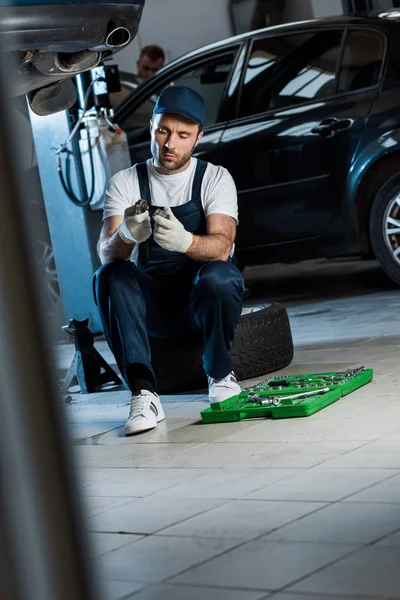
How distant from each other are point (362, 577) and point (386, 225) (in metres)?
4.50

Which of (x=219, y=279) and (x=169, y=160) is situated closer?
(x=219, y=279)

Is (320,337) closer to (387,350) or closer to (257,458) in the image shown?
(387,350)

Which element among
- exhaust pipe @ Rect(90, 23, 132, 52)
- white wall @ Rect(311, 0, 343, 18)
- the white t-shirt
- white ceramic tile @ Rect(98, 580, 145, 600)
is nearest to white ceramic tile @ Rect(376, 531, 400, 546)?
white ceramic tile @ Rect(98, 580, 145, 600)

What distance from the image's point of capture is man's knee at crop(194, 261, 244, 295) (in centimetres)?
396

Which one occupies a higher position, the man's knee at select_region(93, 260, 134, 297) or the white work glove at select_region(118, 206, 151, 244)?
the white work glove at select_region(118, 206, 151, 244)

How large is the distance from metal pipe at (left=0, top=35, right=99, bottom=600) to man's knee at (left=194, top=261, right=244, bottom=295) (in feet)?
11.0

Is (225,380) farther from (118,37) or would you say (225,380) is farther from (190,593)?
(190,593)

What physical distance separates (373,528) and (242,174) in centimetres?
458

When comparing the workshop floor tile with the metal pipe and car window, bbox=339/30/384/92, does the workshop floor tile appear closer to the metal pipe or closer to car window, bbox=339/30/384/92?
the metal pipe

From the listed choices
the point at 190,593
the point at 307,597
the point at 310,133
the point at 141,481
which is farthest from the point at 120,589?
the point at 310,133

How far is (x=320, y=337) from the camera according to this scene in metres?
5.50

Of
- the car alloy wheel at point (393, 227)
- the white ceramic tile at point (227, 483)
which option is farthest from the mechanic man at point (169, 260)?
the car alloy wheel at point (393, 227)

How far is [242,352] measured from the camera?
454 cm

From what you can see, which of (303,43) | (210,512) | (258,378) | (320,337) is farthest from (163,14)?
(210,512)
